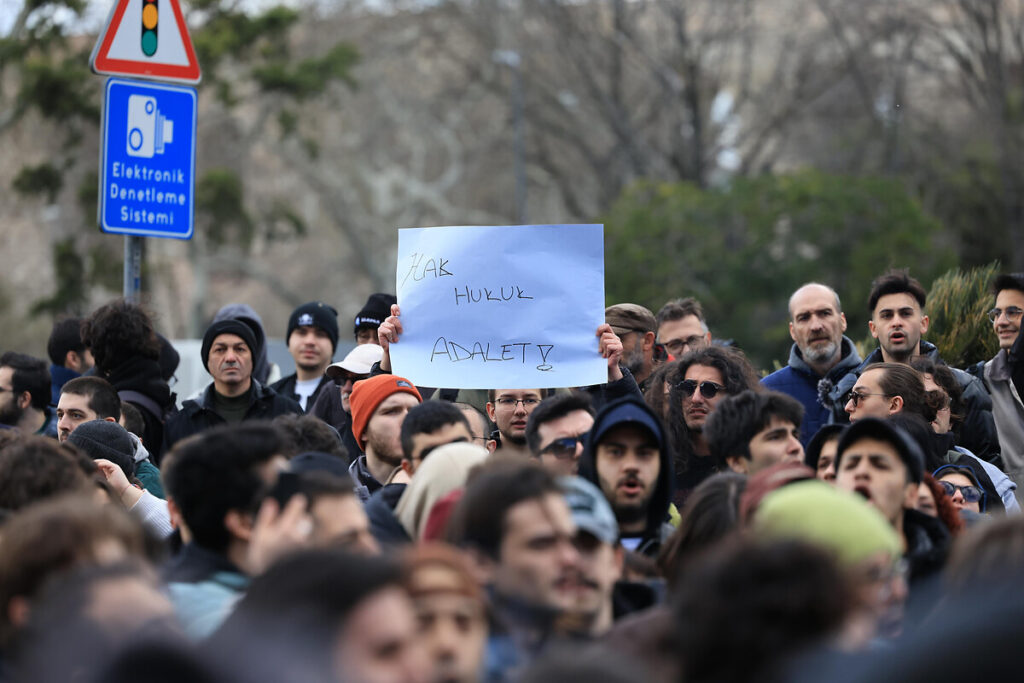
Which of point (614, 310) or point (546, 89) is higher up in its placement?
point (546, 89)

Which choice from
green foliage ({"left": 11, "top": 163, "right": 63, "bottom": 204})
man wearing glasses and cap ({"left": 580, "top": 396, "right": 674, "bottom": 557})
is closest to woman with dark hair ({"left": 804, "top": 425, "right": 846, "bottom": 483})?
man wearing glasses and cap ({"left": 580, "top": 396, "right": 674, "bottom": 557})

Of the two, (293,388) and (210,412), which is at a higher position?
(293,388)

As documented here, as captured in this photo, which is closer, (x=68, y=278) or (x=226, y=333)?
(x=226, y=333)

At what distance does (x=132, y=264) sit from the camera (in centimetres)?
705

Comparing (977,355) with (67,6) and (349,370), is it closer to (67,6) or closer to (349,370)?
(349,370)

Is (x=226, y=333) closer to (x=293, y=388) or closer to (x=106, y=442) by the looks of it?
(x=293, y=388)

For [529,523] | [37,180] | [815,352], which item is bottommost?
[529,523]

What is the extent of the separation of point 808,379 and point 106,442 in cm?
355

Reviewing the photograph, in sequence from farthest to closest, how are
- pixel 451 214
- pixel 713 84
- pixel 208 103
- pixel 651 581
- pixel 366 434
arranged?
1. pixel 451 214
2. pixel 208 103
3. pixel 713 84
4. pixel 366 434
5. pixel 651 581

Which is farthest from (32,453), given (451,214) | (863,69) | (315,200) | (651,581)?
(315,200)

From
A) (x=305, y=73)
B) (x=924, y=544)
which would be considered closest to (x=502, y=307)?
(x=924, y=544)

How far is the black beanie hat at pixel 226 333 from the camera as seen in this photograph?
7.36 m

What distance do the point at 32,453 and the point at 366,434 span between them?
1691 millimetres

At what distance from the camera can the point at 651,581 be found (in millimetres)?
4152
